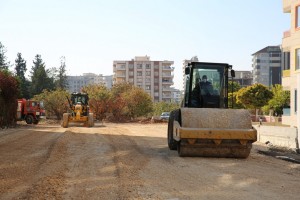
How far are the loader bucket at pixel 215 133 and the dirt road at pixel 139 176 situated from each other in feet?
1.03

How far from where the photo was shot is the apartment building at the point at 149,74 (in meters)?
135

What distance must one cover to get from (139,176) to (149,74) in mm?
126926

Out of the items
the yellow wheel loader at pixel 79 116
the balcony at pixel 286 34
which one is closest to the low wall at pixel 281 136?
the yellow wheel loader at pixel 79 116

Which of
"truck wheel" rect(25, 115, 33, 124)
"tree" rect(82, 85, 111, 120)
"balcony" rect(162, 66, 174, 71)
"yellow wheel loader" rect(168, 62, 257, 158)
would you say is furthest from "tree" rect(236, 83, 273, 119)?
"balcony" rect(162, 66, 174, 71)

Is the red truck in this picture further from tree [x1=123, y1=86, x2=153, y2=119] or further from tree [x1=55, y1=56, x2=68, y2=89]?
tree [x1=55, y1=56, x2=68, y2=89]

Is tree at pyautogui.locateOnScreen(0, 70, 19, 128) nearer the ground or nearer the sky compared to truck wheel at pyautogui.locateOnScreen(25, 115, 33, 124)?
nearer the sky

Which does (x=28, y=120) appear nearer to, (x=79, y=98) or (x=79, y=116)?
(x=79, y=98)

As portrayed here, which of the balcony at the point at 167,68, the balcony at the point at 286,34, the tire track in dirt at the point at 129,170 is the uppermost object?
the balcony at the point at 167,68

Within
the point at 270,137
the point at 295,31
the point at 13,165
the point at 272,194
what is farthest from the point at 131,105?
the point at 272,194

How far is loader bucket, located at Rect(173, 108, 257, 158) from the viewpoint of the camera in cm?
1145

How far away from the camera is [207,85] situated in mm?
13578

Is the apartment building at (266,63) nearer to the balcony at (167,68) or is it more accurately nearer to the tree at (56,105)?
the balcony at (167,68)

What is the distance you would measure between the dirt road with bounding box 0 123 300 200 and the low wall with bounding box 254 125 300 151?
3.86 m

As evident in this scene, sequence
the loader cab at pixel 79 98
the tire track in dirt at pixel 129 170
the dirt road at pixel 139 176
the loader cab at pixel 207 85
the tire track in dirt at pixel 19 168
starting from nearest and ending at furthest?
the dirt road at pixel 139 176 < the tire track in dirt at pixel 129 170 < the tire track in dirt at pixel 19 168 < the loader cab at pixel 207 85 < the loader cab at pixel 79 98
